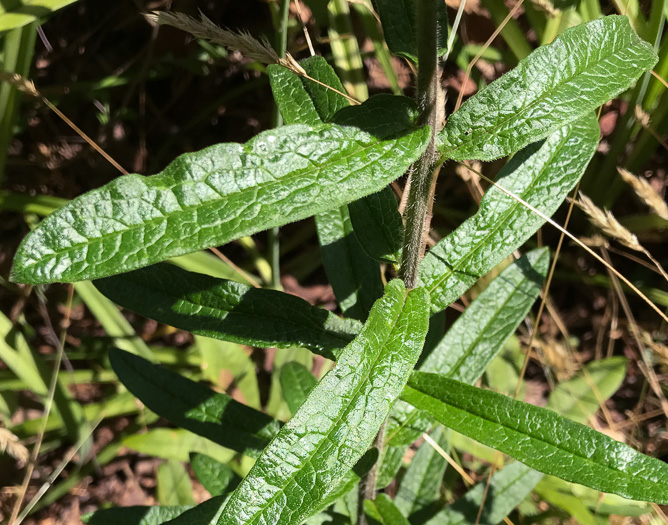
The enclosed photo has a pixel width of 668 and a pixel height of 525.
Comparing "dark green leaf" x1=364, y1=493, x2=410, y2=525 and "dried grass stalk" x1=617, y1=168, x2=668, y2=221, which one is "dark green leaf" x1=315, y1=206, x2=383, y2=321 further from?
"dried grass stalk" x1=617, y1=168, x2=668, y2=221

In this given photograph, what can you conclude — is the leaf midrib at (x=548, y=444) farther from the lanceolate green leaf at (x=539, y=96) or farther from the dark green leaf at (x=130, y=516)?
the dark green leaf at (x=130, y=516)

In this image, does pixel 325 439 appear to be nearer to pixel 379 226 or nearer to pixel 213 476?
pixel 379 226

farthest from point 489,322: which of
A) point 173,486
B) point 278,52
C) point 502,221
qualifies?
point 173,486

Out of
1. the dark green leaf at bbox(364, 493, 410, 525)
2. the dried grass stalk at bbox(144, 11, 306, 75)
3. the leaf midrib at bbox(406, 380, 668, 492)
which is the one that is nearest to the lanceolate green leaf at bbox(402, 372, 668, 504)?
the leaf midrib at bbox(406, 380, 668, 492)

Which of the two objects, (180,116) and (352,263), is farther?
(180,116)

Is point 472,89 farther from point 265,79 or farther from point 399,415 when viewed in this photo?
point 399,415

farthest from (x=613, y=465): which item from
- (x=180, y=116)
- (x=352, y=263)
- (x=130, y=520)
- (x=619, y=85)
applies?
(x=180, y=116)
